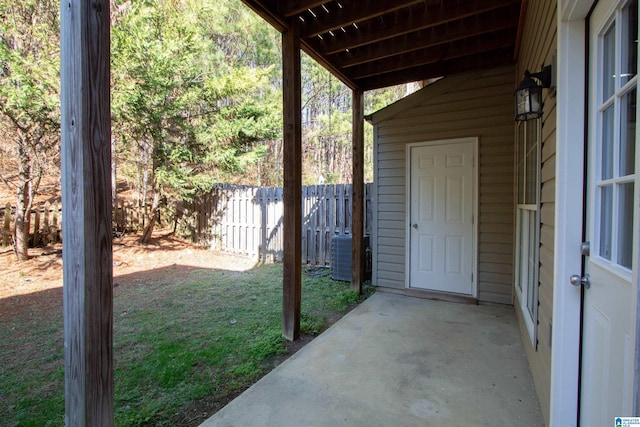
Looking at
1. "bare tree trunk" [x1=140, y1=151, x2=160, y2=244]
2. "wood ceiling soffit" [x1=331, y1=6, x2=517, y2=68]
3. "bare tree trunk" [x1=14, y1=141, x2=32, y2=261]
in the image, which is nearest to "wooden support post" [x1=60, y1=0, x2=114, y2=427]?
"wood ceiling soffit" [x1=331, y1=6, x2=517, y2=68]

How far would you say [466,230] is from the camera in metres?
4.02

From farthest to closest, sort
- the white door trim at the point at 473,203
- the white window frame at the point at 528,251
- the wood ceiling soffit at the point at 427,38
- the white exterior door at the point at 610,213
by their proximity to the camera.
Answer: the white door trim at the point at 473,203 < the wood ceiling soffit at the point at 427,38 < the white window frame at the point at 528,251 < the white exterior door at the point at 610,213

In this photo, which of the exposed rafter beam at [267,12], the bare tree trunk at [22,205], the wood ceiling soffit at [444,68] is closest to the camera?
the exposed rafter beam at [267,12]

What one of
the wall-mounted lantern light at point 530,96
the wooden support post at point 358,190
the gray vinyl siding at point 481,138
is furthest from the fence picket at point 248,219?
the wall-mounted lantern light at point 530,96

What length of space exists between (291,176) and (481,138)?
98.2 inches

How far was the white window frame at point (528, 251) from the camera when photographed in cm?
223

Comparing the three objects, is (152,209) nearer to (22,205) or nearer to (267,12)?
(22,205)

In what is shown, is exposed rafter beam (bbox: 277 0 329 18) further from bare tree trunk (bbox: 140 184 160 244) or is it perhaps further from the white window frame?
bare tree trunk (bbox: 140 184 160 244)

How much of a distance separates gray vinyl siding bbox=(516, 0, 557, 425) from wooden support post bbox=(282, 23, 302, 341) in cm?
182

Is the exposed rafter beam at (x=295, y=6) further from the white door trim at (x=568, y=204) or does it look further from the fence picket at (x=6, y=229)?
the fence picket at (x=6, y=229)

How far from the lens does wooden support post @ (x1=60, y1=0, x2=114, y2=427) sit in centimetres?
125

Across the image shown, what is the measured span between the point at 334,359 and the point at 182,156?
5.63 meters

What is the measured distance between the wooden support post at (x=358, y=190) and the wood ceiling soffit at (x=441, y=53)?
433 mm

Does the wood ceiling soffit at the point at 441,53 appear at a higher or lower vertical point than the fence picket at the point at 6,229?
higher
